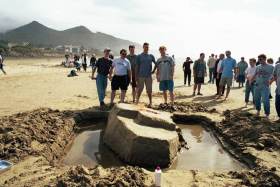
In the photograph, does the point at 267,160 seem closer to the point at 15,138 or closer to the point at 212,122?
the point at 212,122

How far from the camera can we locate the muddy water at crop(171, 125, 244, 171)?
7.60m

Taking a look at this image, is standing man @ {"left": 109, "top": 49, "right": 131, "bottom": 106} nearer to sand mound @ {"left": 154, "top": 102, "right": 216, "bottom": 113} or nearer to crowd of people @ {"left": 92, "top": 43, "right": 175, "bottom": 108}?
crowd of people @ {"left": 92, "top": 43, "right": 175, "bottom": 108}

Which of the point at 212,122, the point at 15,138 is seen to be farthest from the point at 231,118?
the point at 15,138

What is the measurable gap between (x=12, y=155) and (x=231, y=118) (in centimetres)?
584

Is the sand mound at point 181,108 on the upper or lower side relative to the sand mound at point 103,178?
upper

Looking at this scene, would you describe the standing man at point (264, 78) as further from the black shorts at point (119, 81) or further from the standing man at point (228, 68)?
the black shorts at point (119, 81)

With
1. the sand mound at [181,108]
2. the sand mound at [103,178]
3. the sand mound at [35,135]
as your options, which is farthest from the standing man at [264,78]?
the sand mound at [103,178]

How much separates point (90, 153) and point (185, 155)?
2.04 m

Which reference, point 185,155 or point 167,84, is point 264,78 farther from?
point 185,155

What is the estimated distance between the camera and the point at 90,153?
8422 mm

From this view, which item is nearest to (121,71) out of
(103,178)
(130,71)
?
(130,71)

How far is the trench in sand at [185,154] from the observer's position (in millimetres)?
7652

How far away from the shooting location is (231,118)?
10508mm

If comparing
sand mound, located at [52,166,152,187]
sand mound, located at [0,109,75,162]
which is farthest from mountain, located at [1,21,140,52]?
sand mound, located at [52,166,152,187]
